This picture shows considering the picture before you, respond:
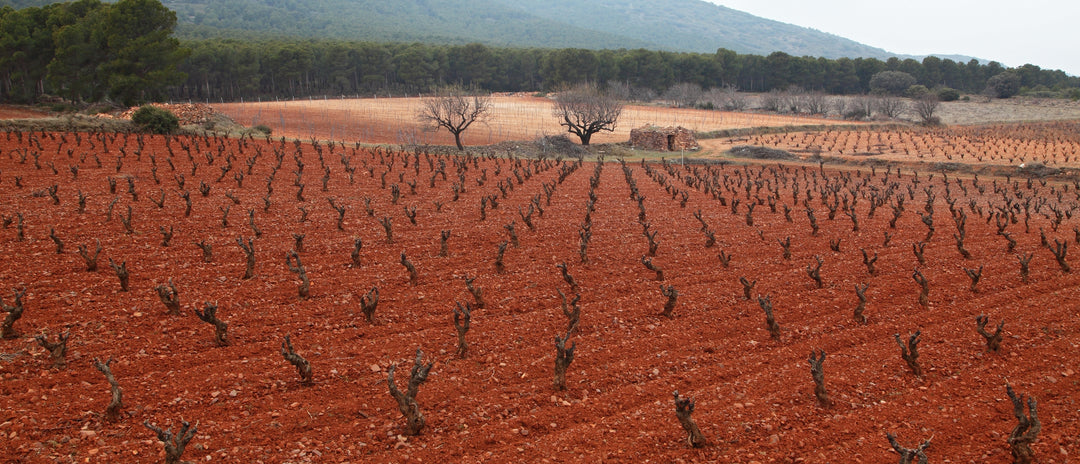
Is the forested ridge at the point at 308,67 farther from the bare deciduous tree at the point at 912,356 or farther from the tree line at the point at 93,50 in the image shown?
the bare deciduous tree at the point at 912,356

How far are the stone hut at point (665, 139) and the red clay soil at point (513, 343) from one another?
29.6 meters

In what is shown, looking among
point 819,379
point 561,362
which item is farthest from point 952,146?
point 561,362

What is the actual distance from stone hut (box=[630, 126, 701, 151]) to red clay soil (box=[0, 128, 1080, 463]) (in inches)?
1166

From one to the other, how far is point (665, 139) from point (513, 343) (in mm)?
38980

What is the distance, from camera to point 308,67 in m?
75.2

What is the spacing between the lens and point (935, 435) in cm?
625

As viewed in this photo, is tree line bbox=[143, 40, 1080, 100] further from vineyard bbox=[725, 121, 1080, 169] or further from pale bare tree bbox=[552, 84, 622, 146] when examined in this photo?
vineyard bbox=[725, 121, 1080, 169]

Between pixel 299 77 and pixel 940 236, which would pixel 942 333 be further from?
pixel 299 77

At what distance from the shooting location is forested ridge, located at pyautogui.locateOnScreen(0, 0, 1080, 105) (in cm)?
4419

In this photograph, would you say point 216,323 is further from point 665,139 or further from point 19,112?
point 19,112

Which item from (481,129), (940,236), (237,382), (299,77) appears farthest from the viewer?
(299,77)

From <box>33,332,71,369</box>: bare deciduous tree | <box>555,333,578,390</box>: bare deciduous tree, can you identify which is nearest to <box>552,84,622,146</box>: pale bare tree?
<box>555,333,578,390</box>: bare deciduous tree

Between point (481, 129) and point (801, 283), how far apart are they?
144 ft

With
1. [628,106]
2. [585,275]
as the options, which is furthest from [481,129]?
[585,275]
